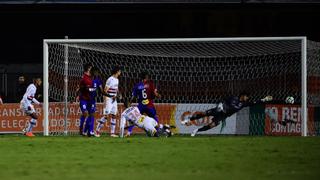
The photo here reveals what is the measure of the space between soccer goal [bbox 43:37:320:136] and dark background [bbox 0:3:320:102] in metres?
5.69

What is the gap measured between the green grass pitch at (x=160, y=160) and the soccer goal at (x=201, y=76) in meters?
5.70

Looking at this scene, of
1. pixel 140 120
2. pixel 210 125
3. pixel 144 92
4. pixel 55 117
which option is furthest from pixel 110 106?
pixel 210 125

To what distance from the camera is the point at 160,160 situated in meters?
14.1

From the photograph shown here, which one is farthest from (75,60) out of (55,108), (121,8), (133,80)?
(121,8)

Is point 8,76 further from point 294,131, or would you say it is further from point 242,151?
point 242,151

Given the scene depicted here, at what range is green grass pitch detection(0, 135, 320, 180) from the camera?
470 inches

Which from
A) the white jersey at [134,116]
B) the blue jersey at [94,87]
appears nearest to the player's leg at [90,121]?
the blue jersey at [94,87]

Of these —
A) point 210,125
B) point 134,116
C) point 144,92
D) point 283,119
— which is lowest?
point 210,125

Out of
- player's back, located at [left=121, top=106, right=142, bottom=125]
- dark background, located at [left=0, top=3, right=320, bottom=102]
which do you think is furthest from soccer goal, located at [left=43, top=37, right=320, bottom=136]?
dark background, located at [left=0, top=3, right=320, bottom=102]

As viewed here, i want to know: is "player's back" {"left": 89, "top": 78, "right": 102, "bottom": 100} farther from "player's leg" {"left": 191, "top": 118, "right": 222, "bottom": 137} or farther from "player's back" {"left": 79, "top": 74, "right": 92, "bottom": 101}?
"player's leg" {"left": 191, "top": 118, "right": 222, "bottom": 137}

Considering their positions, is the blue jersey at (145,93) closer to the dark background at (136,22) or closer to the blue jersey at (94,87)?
the blue jersey at (94,87)

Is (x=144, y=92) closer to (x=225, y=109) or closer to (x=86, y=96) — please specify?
(x=86, y=96)

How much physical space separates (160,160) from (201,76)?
47.5 feet

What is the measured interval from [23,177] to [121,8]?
2347 centimetres
